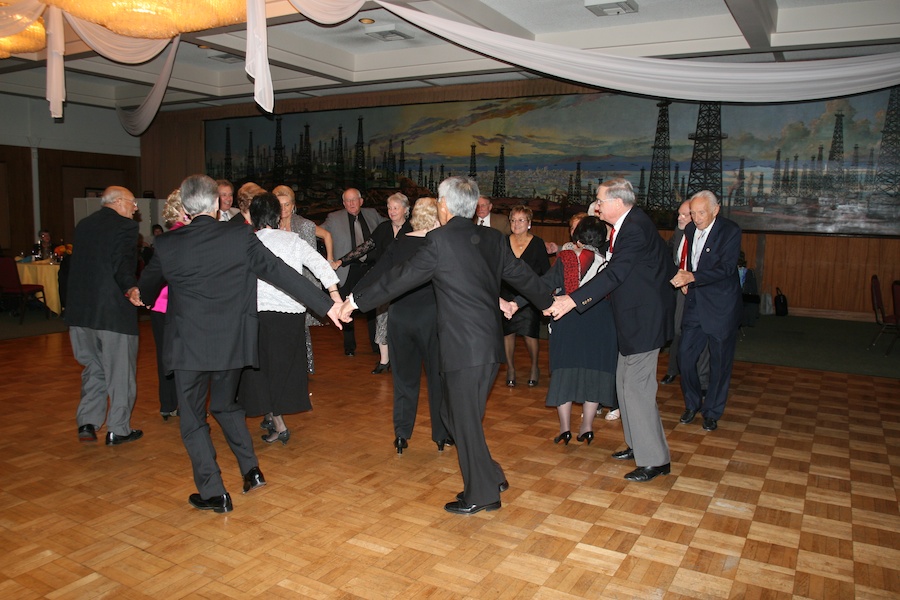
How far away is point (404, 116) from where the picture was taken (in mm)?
12711

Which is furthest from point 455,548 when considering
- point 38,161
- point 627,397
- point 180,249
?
point 38,161

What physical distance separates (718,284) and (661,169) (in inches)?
254

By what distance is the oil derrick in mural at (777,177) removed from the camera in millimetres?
10406

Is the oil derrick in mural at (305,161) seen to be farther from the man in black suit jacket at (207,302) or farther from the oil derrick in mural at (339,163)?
the man in black suit jacket at (207,302)

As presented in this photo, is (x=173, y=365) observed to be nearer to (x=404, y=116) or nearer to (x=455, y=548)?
(x=455, y=548)

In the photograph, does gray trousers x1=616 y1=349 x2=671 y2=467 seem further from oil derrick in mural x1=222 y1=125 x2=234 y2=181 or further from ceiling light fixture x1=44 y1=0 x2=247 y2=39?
oil derrick in mural x1=222 y1=125 x2=234 y2=181

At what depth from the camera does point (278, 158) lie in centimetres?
1442

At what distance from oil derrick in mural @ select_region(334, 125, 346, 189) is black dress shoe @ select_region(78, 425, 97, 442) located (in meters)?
9.69

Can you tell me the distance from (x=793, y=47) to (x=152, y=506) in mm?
8284

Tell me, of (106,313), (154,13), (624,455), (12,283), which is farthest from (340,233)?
(12,283)

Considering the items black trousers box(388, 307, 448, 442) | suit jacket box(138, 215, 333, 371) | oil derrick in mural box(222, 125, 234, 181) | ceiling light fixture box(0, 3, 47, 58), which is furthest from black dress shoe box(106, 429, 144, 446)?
oil derrick in mural box(222, 125, 234, 181)

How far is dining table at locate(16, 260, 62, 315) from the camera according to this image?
9.91 m

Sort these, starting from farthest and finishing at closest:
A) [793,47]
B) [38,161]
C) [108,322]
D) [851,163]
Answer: [38,161]
[851,163]
[793,47]
[108,322]

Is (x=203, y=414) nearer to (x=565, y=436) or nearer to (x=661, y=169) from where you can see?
(x=565, y=436)
